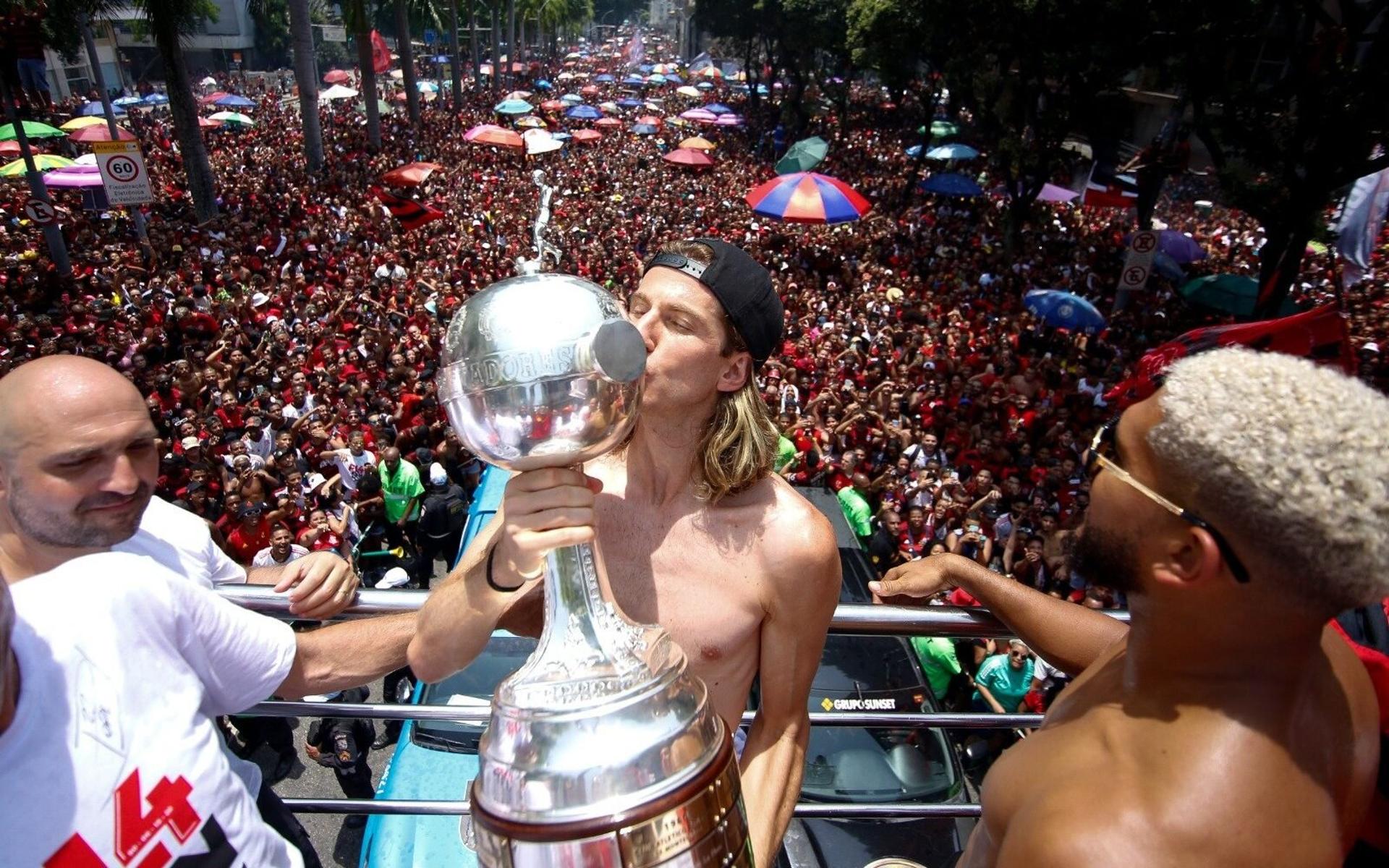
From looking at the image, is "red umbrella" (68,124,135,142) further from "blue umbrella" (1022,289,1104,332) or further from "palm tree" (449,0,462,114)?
"blue umbrella" (1022,289,1104,332)

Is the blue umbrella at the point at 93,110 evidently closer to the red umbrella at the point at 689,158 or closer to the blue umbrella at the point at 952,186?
the red umbrella at the point at 689,158

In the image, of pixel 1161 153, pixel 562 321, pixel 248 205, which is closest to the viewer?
pixel 562 321

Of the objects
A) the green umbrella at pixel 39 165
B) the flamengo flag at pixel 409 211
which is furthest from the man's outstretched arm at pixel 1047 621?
the green umbrella at pixel 39 165

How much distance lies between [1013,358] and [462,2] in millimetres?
38553

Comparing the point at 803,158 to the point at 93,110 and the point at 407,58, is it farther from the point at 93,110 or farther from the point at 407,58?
the point at 93,110

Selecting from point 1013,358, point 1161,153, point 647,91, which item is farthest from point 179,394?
point 647,91

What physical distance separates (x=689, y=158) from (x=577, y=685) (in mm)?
26076

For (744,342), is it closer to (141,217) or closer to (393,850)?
(393,850)

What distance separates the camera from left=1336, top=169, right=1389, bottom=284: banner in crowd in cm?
1268

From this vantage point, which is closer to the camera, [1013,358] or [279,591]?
[279,591]

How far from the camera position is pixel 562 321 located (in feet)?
3.93

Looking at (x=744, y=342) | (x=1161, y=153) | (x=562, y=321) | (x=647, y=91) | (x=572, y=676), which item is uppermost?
→ (x=562, y=321)

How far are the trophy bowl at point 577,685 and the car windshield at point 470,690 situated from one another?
11.5 feet

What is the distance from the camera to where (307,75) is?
2041 cm
